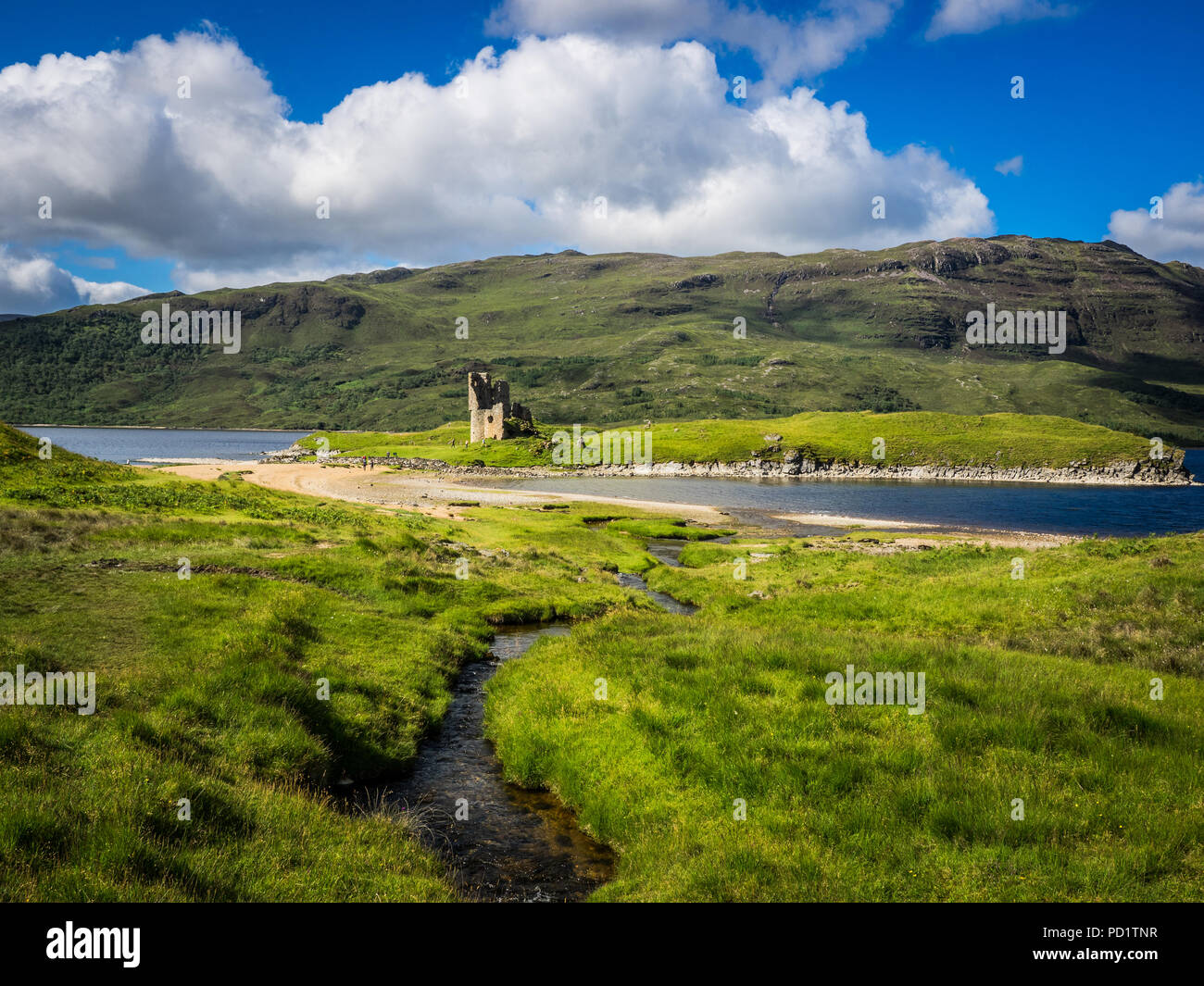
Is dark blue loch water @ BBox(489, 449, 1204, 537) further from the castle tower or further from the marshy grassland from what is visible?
the marshy grassland

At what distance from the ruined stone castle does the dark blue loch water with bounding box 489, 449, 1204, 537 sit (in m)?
40.2

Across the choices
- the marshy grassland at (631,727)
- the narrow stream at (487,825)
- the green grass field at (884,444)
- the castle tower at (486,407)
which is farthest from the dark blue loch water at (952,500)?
the narrow stream at (487,825)

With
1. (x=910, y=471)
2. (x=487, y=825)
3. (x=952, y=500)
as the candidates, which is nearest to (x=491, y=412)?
(x=910, y=471)

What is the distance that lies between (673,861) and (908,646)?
12421 mm

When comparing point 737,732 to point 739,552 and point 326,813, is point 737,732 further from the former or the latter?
point 739,552

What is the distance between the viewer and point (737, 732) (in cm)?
1494

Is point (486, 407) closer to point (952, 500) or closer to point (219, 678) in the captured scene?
point (952, 500)

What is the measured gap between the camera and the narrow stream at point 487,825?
12.4 m

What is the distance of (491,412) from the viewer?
604ft

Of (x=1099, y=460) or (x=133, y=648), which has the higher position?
(x=1099, y=460)

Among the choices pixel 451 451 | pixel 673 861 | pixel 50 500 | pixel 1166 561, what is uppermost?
pixel 451 451

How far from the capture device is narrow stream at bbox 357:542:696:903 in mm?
12383
